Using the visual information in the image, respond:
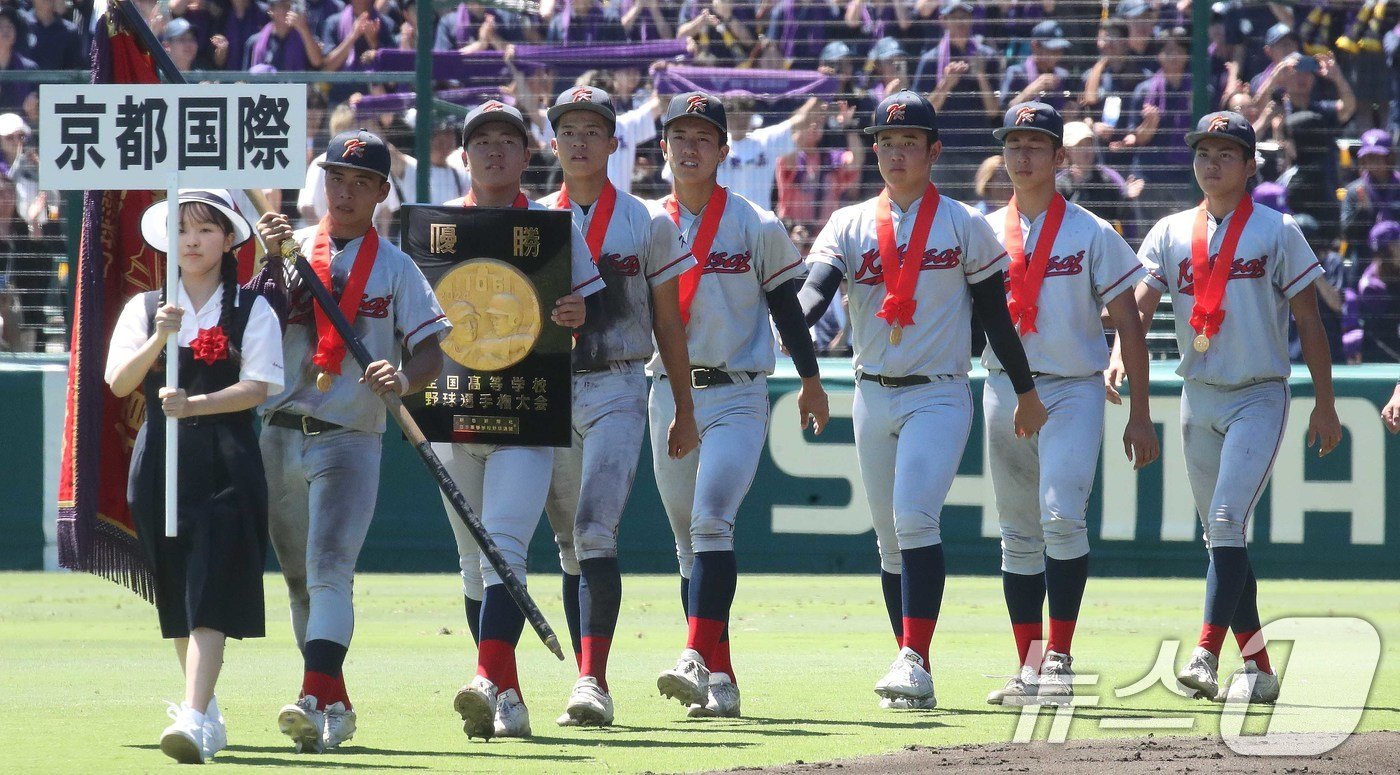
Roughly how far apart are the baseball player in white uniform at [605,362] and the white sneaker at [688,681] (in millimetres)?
228

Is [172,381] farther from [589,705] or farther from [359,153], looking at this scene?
[589,705]

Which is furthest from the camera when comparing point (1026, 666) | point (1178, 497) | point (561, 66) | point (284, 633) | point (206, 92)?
point (561, 66)

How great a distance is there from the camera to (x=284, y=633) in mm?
9945

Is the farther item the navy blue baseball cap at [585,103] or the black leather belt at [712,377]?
the black leather belt at [712,377]

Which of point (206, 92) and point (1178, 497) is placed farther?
point (1178, 497)

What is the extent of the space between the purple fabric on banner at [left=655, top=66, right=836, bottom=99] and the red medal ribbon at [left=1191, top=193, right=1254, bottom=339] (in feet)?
17.5

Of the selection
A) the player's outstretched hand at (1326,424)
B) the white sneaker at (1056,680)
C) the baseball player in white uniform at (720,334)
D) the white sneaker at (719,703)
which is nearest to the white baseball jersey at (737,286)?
the baseball player in white uniform at (720,334)

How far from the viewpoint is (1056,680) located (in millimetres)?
7527

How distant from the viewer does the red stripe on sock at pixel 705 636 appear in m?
7.14

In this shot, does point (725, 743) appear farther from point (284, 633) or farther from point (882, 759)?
point (284, 633)

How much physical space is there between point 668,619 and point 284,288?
483 cm

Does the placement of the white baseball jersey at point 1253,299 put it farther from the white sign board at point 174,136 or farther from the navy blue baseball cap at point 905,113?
the white sign board at point 174,136

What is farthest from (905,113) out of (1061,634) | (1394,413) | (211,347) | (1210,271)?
(211,347)

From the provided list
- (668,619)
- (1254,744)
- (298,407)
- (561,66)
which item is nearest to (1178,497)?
(668,619)
